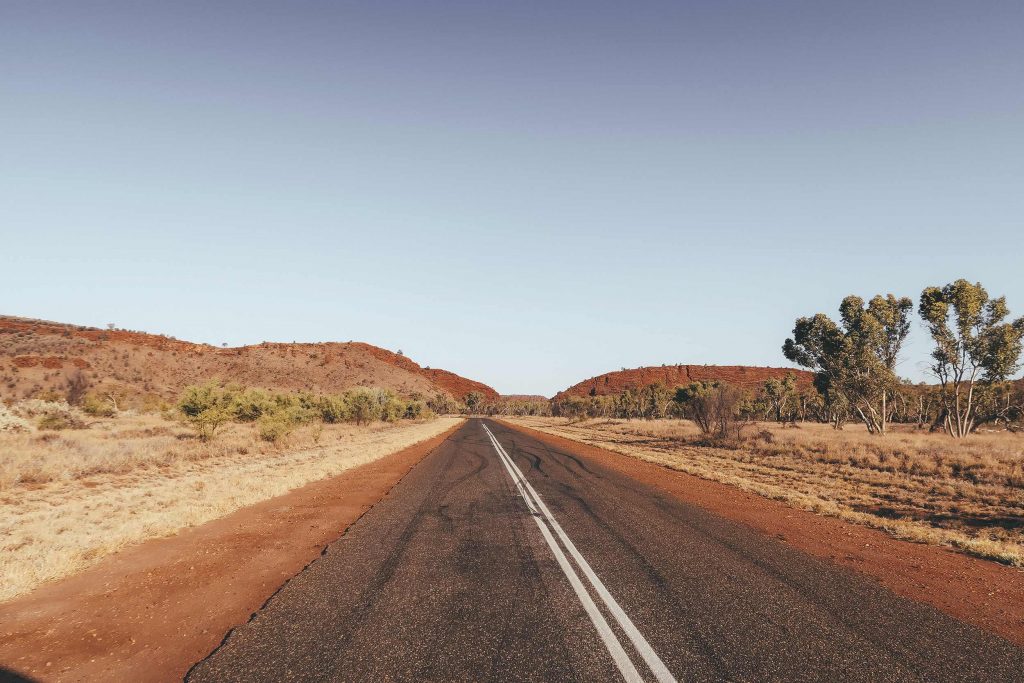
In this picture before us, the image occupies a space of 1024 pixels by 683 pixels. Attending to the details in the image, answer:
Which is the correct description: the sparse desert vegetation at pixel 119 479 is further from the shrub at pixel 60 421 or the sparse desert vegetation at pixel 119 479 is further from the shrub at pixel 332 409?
the shrub at pixel 332 409

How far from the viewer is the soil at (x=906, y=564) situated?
5516 mm

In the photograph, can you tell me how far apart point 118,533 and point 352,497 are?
16.3 ft

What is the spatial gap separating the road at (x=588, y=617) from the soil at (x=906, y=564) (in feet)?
1.43

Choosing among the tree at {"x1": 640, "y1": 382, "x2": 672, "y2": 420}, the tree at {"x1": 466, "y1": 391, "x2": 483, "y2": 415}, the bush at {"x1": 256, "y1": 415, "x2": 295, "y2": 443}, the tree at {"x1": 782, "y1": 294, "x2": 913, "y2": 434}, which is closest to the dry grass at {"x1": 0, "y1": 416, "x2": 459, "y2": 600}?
the bush at {"x1": 256, "y1": 415, "x2": 295, "y2": 443}

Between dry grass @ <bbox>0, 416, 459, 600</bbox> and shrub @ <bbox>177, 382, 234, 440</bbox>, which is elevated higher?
shrub @ <bbox>177, 382, 234, 440</bbox>

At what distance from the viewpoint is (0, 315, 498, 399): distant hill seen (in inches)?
2271

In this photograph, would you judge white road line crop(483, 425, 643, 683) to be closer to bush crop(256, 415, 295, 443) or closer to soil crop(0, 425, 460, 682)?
soil crop(0, 425, 460, 682)

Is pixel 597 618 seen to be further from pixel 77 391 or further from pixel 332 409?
pixel 77 391

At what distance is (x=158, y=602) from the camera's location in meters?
5.75

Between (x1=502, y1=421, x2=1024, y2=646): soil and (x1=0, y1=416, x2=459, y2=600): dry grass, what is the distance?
11178mm

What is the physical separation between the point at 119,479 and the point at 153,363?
244ft

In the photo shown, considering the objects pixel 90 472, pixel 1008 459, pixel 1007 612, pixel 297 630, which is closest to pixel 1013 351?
pixel 1008 459

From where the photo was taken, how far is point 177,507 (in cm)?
1126

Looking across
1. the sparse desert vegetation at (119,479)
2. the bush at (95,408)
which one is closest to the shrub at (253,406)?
the sparse desert vegetation at (119,479)
